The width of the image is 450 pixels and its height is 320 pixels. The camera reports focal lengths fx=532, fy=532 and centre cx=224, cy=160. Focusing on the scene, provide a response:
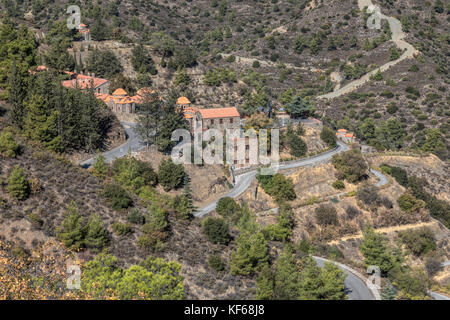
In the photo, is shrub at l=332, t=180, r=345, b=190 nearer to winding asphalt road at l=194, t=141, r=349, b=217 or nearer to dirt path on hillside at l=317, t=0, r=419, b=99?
winding asphalt road at l=194, t=141, r=349, b=217

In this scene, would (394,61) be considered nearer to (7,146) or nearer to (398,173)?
(398,173)

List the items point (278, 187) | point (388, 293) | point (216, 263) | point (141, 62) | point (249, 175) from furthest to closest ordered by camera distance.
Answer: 1. point (141, 62)
2. point (249, 175)
3. point (278, 187)
4. point (216, 263)
5. point (388, 293)

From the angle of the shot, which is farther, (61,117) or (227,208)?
(61,117)

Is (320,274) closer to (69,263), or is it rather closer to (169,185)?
(69,263)

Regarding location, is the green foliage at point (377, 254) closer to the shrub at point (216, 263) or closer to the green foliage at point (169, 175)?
the shrub at point (216, 263)

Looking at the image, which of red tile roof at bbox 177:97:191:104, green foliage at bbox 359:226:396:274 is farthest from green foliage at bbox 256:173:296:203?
red tile roof at bbox 177:97:191:104

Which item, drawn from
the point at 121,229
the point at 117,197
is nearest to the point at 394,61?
the point at 117,197
